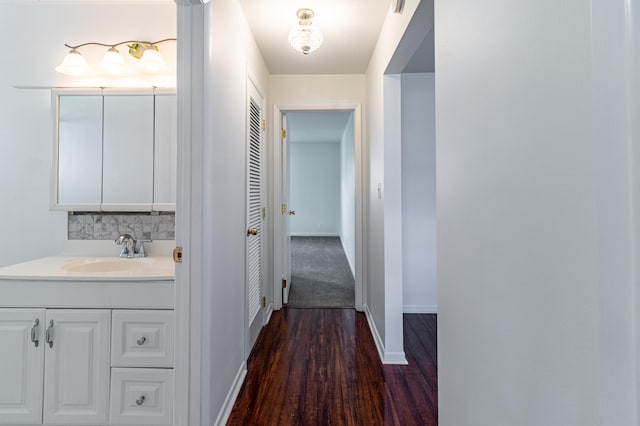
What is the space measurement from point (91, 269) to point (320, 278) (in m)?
3.02

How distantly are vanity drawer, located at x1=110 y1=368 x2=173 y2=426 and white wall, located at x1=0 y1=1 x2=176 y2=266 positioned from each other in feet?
4.01

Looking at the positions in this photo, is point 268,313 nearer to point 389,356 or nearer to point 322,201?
point 389,356

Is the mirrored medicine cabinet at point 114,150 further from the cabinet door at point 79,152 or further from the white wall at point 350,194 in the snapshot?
the white wall at point 350,194

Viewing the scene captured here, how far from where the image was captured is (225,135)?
1658 mm

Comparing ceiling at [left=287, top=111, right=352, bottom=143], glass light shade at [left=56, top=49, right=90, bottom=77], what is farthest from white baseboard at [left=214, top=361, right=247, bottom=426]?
ceiling at [left=287, top=111, right=352, bottom=143]

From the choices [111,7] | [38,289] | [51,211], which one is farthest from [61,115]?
[38,289]


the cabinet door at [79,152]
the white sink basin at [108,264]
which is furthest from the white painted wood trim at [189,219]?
the cabinet door at [79,152]

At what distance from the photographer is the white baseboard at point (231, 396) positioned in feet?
5.03

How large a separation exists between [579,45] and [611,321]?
0.43 m

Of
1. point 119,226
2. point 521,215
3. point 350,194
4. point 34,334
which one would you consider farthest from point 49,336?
point 350,194

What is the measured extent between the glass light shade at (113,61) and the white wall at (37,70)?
113mm

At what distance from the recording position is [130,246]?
188cm

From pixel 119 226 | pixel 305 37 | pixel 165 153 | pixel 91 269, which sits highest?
pixel 305 37

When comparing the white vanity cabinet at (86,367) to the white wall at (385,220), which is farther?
the white wall at (385,220)
